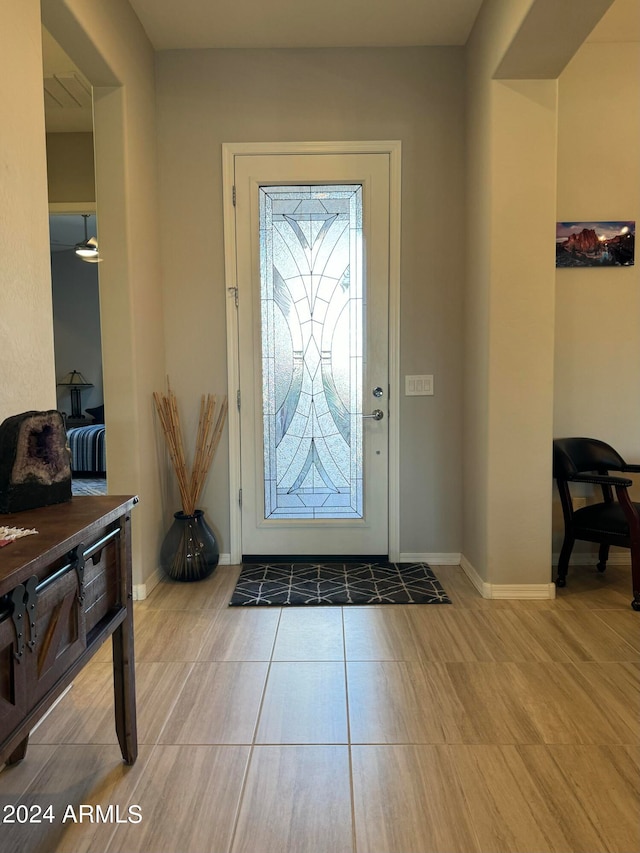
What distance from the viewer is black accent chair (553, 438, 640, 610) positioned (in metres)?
2.67

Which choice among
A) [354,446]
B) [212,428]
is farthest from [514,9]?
[212,428]

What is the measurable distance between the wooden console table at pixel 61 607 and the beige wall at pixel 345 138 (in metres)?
1.83

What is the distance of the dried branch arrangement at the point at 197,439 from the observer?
310 centimetres

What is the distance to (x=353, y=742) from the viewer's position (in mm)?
1705

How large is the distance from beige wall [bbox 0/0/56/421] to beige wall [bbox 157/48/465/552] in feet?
4.55

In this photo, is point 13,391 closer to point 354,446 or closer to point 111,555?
point 111,555

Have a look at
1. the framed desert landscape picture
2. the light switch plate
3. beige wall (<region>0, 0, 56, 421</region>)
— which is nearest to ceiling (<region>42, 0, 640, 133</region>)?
the framed desert landscape picture

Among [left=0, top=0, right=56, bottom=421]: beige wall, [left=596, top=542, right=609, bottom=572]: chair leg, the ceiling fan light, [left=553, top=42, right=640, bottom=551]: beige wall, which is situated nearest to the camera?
[left=0, top=0, right=56, bottom=421]: beige wall

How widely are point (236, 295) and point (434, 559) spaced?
76.9 inches

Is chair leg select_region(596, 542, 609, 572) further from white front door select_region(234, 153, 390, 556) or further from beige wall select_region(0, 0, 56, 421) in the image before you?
beige wall select_region(0, 0, 56, 421)

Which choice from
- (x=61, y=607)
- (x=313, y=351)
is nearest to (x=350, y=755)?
(x=61, y=607)

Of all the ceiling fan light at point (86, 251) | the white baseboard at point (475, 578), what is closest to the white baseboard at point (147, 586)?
the white baseboard at point (475, 578)

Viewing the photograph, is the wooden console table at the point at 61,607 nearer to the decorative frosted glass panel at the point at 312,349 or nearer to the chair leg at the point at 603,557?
the decorative frosted glass panel at the point at 312,349

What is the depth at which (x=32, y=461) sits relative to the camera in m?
1.42
